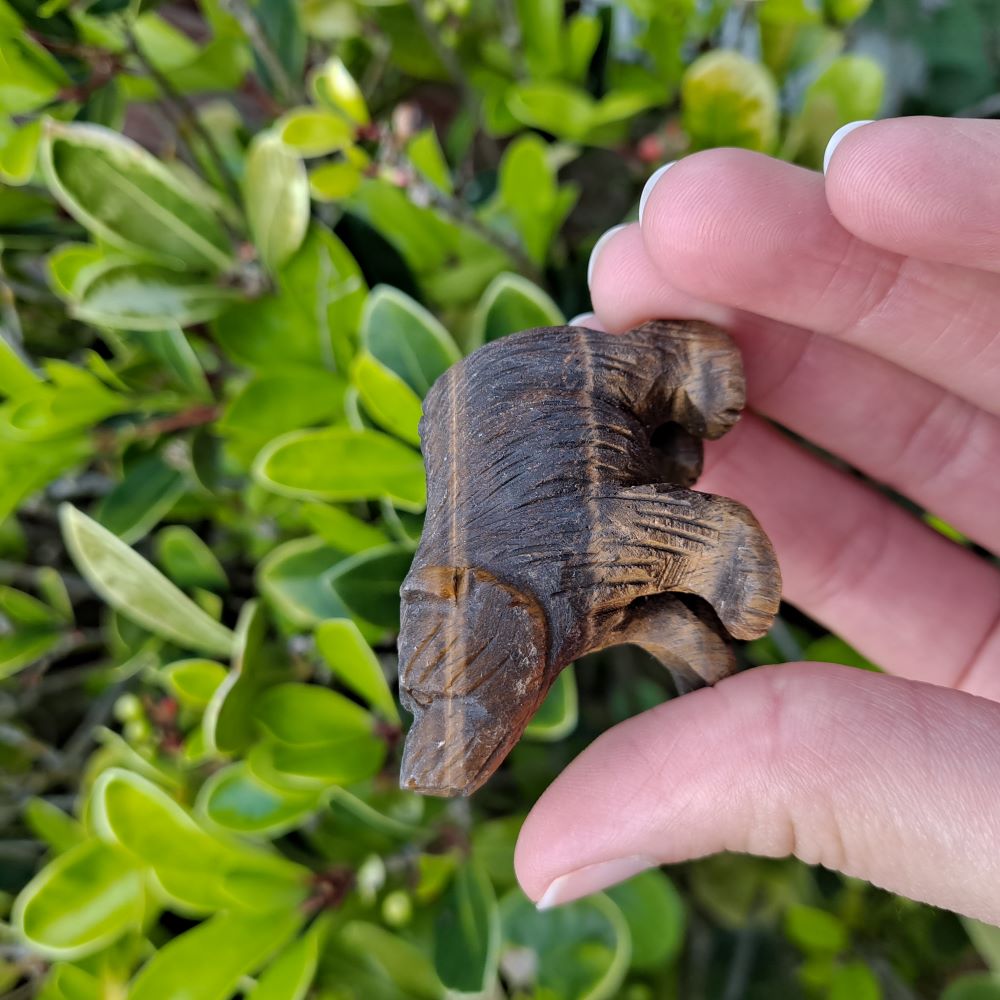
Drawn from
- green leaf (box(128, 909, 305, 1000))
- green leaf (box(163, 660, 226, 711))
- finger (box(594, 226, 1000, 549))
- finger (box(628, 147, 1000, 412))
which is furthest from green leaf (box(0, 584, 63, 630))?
finger (box(594, 226, 1000, 549))

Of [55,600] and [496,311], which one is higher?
[496,311]

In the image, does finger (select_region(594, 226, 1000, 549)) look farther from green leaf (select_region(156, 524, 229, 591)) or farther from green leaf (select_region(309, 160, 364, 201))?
green leaf (select_region(156, 524, 229, 591))

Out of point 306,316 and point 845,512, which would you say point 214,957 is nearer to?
point 306,316

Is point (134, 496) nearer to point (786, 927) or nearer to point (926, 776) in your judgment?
point (926, 776)

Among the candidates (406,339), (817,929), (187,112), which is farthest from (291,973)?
(187,112)

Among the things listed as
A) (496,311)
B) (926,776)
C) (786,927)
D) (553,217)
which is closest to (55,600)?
(496,311)
